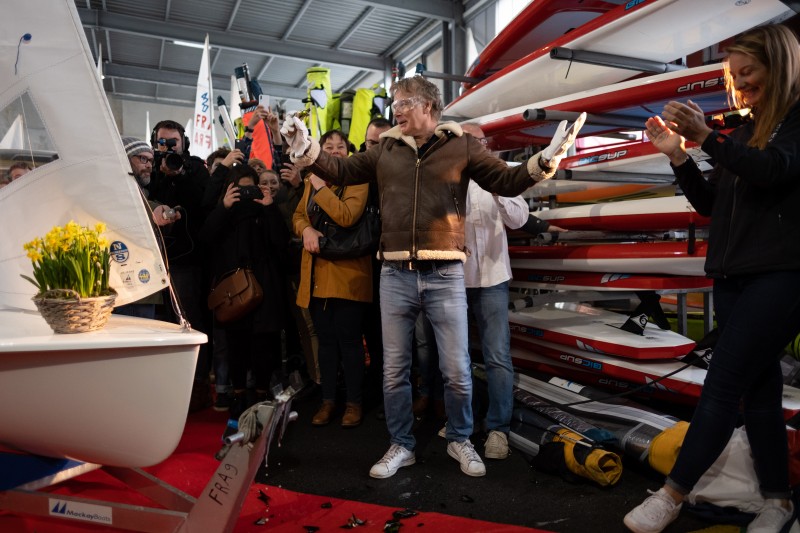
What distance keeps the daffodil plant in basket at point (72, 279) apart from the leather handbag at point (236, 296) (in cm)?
124

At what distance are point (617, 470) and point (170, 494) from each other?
166 cm

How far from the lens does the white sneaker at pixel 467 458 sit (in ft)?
7.86

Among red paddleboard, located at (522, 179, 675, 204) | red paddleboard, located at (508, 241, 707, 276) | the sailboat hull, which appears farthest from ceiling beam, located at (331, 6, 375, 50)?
the sailboat hull

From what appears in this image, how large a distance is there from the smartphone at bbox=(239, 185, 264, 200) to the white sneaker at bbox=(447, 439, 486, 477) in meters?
1.59

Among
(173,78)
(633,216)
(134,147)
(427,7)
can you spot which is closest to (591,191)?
(633,216)

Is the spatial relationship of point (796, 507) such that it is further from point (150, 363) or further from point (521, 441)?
point (150, 363)

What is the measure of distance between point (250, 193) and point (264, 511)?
1592 mm

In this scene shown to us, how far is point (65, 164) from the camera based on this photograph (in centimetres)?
188

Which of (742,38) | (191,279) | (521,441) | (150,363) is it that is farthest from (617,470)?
(191,279)

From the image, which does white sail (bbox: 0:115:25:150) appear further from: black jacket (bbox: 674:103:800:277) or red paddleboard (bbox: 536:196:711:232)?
red paddleboard (bbox: 536:196:711:232)

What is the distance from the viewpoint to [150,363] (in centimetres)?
157

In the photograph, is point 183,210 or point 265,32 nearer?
point 183,210

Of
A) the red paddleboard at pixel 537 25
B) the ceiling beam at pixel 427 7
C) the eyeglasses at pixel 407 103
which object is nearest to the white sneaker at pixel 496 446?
the eyeglasses at pixel 407 103

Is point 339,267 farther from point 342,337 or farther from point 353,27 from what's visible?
point 353,27
